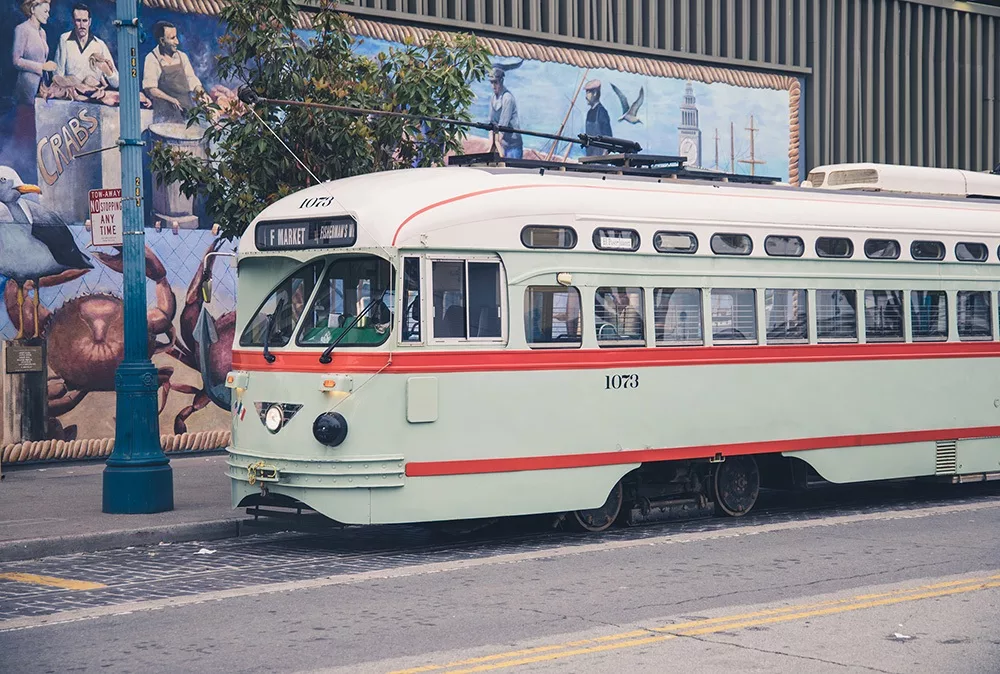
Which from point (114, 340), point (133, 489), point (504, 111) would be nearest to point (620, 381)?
point (133, 489)

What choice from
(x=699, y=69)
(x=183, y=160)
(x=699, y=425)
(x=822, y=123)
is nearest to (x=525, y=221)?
(x=699, y=425)

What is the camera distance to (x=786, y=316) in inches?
555

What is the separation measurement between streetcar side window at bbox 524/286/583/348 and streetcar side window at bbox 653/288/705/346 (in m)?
0.90

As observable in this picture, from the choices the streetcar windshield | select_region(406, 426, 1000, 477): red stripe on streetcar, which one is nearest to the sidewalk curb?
the streetcar windshield

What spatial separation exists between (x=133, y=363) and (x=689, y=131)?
40.8 feet

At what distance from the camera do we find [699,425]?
13383mm

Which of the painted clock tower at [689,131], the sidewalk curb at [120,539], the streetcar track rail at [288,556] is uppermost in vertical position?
the painted clock tower at [689,131]

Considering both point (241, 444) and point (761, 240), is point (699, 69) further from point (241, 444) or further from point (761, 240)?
point (241, 444)

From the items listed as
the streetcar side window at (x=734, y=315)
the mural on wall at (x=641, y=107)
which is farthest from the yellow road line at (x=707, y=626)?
the mural on wall at (x=641, y=107)

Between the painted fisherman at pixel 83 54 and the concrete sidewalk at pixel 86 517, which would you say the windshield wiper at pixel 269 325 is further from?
the painted fisherman at pixel 83 54

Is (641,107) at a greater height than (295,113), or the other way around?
(641,107)

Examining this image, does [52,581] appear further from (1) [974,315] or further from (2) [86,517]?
(1) [974,315]

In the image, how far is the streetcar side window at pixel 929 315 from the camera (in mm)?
15172

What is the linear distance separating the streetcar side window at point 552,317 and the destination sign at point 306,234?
1.57 meters
